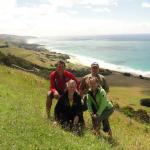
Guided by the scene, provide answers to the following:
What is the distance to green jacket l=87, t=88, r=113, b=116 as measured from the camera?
11.6 m

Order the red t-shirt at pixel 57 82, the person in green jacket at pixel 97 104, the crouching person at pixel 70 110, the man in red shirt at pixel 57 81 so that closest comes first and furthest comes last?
the crouching person at pixel 70 110, the person in green jacket at pixel 97 104, the man in red shirt at pixel 57 81, the red t-shirt at pixel 57 82

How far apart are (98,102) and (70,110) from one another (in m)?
0.82

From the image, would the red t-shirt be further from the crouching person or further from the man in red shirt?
the crouching person

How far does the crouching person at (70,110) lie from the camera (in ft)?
37.3

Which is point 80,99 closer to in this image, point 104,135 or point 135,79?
point 104,135

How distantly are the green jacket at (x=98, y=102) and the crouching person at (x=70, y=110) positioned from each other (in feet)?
1.04

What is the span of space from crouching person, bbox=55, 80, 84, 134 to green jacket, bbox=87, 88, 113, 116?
1.04 feet

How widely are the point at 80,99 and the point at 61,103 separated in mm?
551

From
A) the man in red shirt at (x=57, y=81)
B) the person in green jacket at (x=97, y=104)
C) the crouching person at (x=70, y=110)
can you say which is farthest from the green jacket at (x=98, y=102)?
the man in red shirt at (x=57, y=81)

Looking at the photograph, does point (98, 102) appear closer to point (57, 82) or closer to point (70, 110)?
point (70, 110)

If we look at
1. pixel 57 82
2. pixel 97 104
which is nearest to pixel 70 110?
pixel 97 104

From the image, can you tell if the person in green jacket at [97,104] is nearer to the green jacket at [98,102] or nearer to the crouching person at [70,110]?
the green jacket at [98,102]

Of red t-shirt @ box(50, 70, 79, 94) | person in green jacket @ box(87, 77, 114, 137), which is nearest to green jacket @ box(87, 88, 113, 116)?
person in green jacket @ box(87, 77, 114, 137)

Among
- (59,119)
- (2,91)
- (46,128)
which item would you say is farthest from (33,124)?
(2,91)
